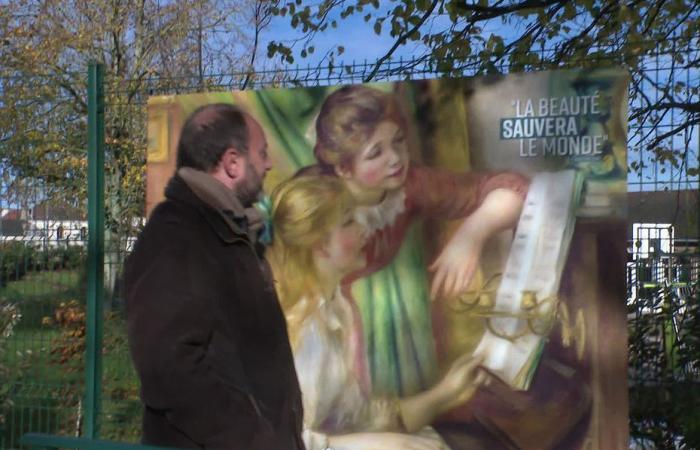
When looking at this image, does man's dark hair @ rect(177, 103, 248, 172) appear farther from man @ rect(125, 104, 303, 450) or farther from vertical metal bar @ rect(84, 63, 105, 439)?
vertical metal bar @ rect(84, 63, 105, 439)

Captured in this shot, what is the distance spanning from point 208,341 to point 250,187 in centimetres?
102

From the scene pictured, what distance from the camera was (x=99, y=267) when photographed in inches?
268

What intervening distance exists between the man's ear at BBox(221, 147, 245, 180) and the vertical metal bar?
3.66 ft

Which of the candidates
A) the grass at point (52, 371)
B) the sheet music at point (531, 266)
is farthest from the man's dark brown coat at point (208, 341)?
the sheet music at point (531, 266)

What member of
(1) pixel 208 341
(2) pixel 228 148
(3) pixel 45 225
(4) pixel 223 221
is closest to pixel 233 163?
(2) pixel 228 148

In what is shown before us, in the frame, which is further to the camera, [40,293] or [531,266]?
[40,293]

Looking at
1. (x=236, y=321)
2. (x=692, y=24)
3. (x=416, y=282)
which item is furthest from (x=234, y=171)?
(x=692, y=24)

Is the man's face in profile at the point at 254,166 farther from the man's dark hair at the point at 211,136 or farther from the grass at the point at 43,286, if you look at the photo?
the grass at the point at 43,286

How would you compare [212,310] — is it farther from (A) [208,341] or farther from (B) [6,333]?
(B) [6,333]

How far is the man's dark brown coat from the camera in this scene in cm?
589

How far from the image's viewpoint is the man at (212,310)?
5906mm

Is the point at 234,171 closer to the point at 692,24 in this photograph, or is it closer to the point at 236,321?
the point at 236,321

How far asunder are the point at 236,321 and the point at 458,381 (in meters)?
1.42

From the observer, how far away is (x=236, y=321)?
19.8 ft
